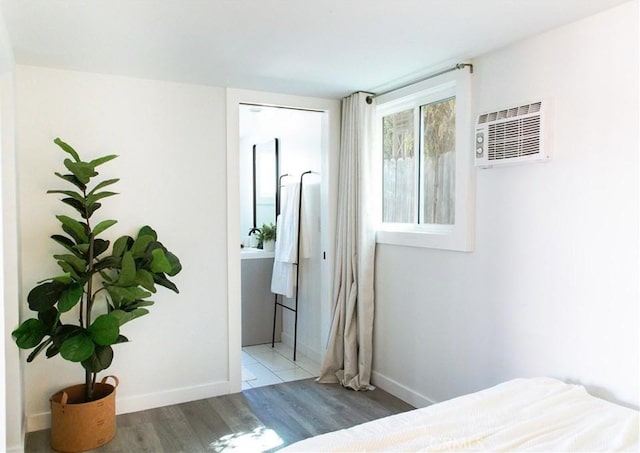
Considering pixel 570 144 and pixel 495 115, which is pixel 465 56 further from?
pixel 570 144

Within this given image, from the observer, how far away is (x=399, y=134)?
137 inches

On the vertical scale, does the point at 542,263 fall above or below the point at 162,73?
below

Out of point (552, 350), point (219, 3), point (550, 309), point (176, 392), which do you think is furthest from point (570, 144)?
point (176, 392)

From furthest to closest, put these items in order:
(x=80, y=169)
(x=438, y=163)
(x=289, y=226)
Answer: (x=289, y=226), (x=438, y=163), (x=80, y=169)

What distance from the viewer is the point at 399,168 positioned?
347 centimetres

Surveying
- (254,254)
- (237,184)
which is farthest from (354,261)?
(254,254)

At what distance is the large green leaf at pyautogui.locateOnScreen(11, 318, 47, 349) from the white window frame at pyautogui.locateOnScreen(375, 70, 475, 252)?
7.31 feet

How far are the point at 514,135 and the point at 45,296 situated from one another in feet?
8.50

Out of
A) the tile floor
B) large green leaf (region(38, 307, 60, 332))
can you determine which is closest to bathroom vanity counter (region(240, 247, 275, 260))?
the tile floor

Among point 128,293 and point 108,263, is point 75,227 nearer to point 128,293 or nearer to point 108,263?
point 108,263

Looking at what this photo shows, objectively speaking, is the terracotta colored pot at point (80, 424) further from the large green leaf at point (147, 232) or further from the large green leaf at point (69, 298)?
the large green leaf at point (147, 232)

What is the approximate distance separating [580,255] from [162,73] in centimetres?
263

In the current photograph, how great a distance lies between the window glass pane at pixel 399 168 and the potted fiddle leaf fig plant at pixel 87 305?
5.39ft

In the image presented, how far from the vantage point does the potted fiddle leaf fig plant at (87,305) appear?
2488 mm
